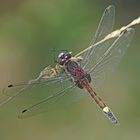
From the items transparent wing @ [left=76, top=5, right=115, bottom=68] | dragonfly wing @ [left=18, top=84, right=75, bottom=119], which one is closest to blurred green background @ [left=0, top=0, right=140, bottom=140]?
dragonfly wing @ [left=18, top=84, right=75, bottom=119]

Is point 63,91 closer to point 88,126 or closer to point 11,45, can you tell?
point 88,126

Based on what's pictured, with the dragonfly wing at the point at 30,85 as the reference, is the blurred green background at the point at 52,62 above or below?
above

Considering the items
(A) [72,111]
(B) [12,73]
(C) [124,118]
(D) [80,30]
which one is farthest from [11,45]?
(C) [124,118]

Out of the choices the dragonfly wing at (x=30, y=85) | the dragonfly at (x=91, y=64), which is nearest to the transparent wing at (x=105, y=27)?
the dragonfly at (x=91, y=64)

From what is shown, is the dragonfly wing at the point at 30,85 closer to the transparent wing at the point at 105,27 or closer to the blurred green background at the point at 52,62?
the transparent wing at the point at 105,27

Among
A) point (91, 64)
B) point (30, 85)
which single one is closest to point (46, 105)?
point (30, 85)

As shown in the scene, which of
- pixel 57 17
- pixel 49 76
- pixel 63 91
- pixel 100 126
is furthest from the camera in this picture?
pixel 57 17
